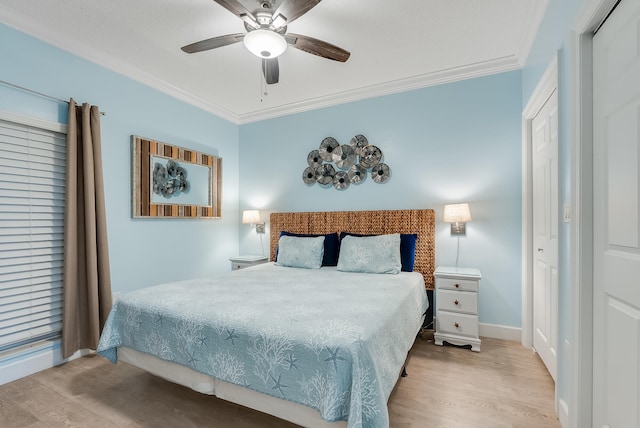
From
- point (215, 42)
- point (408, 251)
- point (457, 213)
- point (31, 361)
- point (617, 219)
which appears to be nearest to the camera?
point (617, 219)

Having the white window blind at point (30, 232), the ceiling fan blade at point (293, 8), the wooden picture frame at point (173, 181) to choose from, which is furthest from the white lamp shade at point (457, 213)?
the white window blind at point (30, 232)

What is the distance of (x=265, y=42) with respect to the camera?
1906 millimetres

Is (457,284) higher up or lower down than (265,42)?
lower down

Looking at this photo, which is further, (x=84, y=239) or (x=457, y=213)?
(x=457, y=213)

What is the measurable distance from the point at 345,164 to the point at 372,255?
1.25m

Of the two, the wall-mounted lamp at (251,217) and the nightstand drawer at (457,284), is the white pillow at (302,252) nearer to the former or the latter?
the wall-mounted lamp at (251,217)

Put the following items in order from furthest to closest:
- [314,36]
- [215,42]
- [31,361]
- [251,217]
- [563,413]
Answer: [251,217] → [314,36] → [31,361] → [215,42] → [563,413]

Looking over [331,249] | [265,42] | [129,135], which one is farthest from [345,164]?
[129,135]

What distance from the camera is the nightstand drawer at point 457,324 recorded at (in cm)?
267

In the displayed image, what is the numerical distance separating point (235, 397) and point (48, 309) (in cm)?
197

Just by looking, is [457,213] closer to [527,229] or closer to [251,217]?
[527,229]

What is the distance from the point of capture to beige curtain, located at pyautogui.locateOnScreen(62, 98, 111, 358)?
2469 mm

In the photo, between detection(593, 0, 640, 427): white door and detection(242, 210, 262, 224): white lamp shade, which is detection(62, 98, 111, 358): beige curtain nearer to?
detection(242, 210, 262, 224): white lamp shade

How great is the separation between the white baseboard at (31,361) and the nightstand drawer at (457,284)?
10.8 feet
